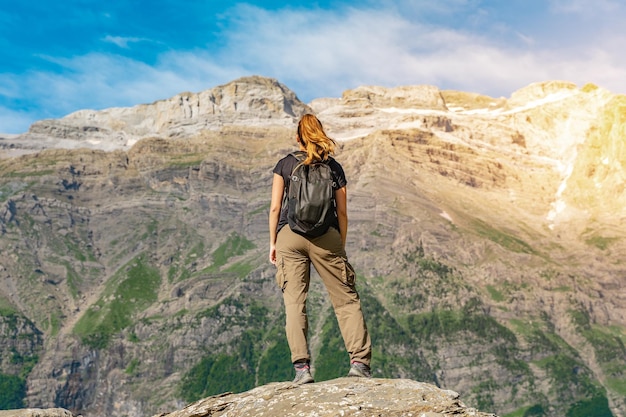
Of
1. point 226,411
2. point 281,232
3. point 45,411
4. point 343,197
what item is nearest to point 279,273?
point 281,232

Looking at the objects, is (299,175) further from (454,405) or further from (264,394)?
(454,405)

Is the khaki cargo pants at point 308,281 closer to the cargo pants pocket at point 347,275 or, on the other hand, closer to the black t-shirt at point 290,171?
the cargo pants pocket at point 347,275

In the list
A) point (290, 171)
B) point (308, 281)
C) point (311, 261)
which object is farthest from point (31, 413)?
point (290, 171)

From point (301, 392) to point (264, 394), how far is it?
0.98 m

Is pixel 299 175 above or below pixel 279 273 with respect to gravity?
above

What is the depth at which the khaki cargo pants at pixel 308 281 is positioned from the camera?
71.9ft

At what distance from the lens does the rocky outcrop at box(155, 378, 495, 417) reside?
18.8m

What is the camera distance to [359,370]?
2191 centimetres

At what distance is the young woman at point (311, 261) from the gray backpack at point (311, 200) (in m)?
0.29

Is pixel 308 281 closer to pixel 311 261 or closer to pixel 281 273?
pixel 311 261

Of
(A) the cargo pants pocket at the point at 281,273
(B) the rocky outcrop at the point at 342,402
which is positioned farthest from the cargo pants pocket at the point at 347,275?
(B) the rocky outcrop at the point at 342,402

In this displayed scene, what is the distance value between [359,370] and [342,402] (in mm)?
3058

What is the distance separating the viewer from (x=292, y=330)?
21891 millimetres

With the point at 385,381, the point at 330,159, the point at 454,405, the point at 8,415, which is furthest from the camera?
the point at 8,415
